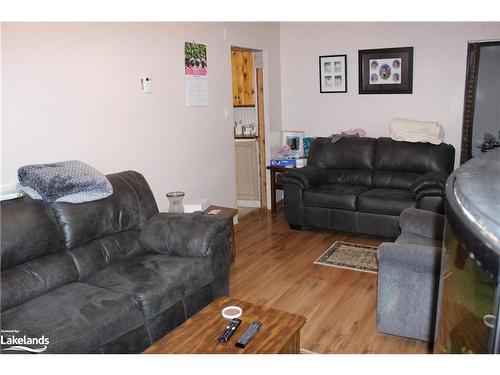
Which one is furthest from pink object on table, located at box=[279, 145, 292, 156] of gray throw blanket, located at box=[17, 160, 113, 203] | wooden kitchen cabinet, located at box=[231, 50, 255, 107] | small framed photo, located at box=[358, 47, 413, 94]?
gray throw blanket, located at box=[17, 160, 113, 203]

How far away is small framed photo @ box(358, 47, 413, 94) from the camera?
5.13 meters

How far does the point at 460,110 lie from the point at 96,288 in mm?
4206

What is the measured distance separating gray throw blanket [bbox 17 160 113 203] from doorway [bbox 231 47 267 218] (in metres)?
2.93

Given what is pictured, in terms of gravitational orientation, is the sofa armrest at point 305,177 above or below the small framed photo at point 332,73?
below

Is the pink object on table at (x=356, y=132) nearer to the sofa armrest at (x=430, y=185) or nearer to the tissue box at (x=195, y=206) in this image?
the sofa armrest at (x=430, y=185)

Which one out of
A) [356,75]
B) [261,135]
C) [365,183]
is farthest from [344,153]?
[261,135]

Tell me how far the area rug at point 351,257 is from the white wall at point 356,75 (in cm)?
172

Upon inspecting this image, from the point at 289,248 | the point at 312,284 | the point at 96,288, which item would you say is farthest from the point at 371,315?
the point at 96,288

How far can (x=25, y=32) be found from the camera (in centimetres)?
279

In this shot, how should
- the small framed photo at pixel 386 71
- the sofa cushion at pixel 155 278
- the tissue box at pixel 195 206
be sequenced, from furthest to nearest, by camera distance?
1. the small framed photo at pixel 386 71
2. the tissue box at pixel 195 206
3. the sofa cushion at pixel 155 278

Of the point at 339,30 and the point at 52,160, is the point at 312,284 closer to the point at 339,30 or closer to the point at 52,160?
the point at 52,160

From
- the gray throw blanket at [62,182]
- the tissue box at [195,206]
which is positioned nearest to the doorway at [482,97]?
the tissue box at [195,206]

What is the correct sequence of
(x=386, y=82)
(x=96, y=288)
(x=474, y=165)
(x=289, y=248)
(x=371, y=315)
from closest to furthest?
(x=474, y=165), (x=96, y=288), (x=371, y=315), (x=289, y=248), (x=386, y=82)

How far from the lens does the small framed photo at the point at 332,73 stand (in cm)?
551
